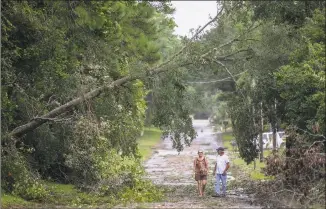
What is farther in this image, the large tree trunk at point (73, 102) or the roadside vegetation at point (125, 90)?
the large tree trunk at point (73, 102)

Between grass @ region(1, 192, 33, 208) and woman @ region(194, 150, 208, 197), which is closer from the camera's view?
grass @ region(1, 192, 33, 208)

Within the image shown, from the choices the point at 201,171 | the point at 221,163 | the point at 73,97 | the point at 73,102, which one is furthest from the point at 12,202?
the point at 221,163

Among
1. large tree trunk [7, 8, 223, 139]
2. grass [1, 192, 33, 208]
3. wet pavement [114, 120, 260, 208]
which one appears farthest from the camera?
large tree trunk [7, 8, 223, 139]

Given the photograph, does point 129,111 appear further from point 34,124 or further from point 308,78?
point 308,78

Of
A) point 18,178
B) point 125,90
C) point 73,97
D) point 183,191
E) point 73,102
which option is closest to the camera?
point 18,178

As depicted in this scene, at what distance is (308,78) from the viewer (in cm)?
1648

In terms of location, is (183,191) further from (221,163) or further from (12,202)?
(12,202)

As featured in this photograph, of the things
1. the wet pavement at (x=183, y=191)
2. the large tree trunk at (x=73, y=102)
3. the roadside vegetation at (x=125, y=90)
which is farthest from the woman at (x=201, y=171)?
the large tree trunk at (x=73, y=102)

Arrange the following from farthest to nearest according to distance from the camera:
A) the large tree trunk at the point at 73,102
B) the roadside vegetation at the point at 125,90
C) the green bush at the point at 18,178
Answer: the large tree trunk at the point at 73,102 → the green bush at the point at 18,178 → the roadside vegetation at the point at 125,90

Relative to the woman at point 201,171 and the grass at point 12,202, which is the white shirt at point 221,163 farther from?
the grass at point 12,202

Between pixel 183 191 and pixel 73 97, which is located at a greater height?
pixel 73 97

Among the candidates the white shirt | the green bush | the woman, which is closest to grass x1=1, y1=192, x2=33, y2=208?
the green bush

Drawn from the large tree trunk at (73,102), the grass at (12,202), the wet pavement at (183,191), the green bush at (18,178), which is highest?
the large tree trunk at (73,102)

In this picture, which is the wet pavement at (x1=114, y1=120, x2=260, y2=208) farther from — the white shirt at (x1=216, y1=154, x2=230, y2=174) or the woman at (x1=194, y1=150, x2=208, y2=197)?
the white shirt at (x1=216, y1=154, x2=230, y2=174)
